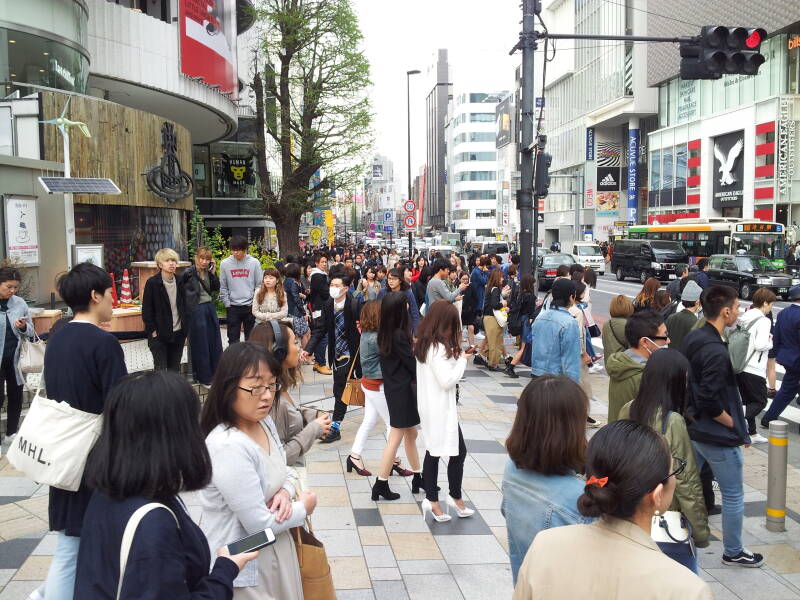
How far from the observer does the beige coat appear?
1.93 metres

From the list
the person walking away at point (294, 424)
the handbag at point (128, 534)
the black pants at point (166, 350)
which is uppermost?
the handbag at point (128, 534)

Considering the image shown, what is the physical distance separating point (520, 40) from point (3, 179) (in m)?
8.89

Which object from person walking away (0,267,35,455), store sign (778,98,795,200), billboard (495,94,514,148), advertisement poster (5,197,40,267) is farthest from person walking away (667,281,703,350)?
billboard (495,94,514,148)

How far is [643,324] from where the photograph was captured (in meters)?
5.12

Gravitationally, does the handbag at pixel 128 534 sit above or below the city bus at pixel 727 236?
below

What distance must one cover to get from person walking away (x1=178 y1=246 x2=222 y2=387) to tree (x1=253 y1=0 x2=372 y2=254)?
19793 mm

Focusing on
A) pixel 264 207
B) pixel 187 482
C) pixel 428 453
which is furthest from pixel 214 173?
pixel 187 482

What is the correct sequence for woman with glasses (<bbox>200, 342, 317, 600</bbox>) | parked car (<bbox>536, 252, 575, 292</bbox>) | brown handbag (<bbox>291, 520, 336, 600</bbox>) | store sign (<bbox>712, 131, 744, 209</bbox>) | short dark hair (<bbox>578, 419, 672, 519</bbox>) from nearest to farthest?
short dark hair (<bbox>578, 419, 672, 519</bbox>) → woman with glasses (<bbox>200, 342, 317, 600</bbox>) → brown handbag (<bbox>291, 520, 336, 600</bbox>) → parked car (<bbox>536, 252, 575, 292</bbox>) → store sign (<bbox>712, 131, 744, 209</bbox>)

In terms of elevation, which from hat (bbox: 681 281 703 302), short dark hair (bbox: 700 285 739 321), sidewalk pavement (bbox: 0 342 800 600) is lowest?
sidewalk pavement (bbox: 0 342 800 600)

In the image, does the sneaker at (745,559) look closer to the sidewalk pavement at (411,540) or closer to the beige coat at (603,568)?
the sidewalk pavement at (411,540)

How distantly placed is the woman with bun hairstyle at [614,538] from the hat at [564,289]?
15.3ft

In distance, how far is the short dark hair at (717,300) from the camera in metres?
5.02

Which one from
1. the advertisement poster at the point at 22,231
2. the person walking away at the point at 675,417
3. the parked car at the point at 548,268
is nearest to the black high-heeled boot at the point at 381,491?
the person walking away at the point at 675,417

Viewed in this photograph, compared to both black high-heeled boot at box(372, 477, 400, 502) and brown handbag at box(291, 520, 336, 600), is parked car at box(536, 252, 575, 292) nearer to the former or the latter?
black high-heeled boot at box(372, 477, 400, 502)
